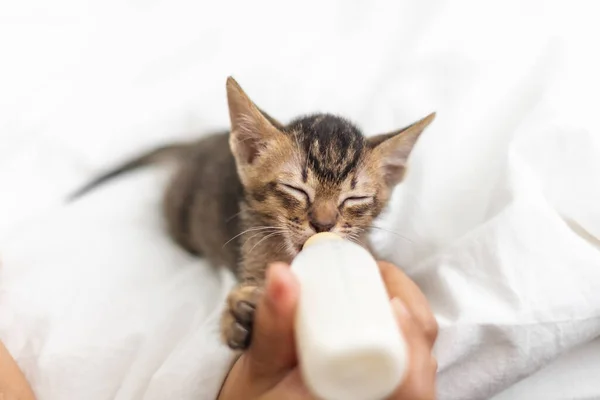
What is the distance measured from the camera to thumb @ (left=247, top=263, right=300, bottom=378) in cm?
61

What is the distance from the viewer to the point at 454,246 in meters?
1.00

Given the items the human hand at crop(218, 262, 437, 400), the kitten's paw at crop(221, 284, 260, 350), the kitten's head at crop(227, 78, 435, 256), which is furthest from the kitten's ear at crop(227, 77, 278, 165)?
the human hand at crop(218, 262, 437, 400)

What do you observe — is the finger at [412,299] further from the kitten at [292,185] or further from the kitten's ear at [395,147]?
the kitten's ear at [395,147]

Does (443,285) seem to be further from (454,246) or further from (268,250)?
(268,250)

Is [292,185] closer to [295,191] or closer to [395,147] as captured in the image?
[295,191]

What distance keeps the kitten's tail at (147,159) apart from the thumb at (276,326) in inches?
31.1

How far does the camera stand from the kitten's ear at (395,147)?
101 cm

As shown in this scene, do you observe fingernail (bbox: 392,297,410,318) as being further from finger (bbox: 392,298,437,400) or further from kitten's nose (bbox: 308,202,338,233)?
kitten's nose (bbox: 308,202,338,233)

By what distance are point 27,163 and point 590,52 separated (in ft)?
4.36

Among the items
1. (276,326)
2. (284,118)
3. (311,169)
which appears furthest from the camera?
(284,118)

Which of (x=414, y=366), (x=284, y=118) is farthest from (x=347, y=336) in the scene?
(x=284, y=118)

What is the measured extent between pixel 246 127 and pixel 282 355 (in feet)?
1.55

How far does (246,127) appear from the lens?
1.02m

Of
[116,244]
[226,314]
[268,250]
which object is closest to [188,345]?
[226,314]
